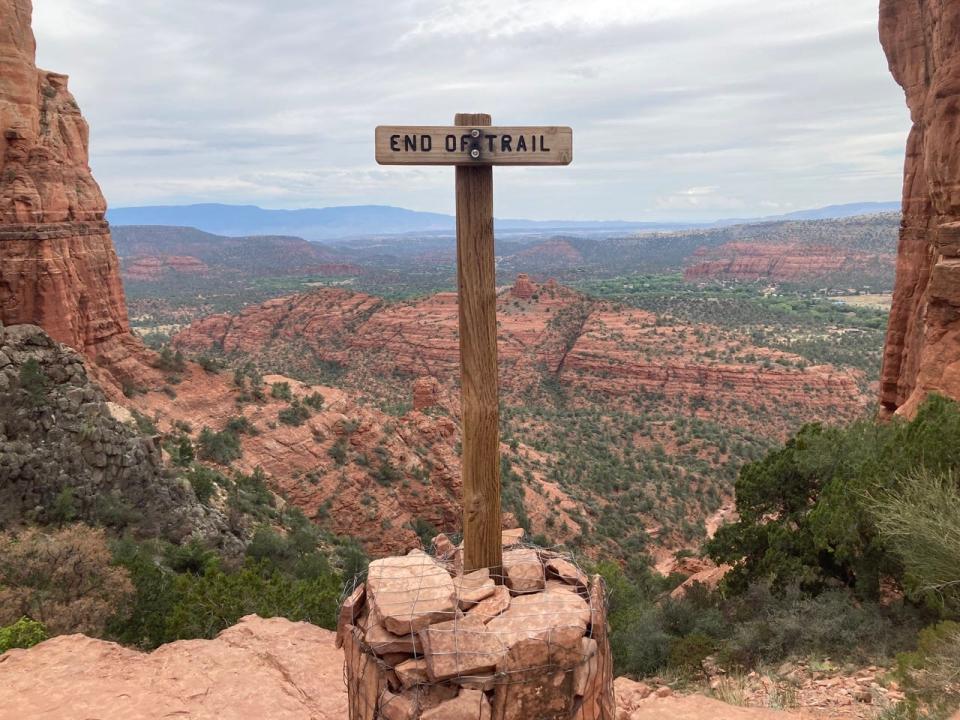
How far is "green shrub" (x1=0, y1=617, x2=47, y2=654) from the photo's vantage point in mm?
9602

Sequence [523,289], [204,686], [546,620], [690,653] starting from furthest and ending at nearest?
[523,289] → [690,653] → [204,686] → [546,620]

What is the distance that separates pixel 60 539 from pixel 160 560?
9.29 feet

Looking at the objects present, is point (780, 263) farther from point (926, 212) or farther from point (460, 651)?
point (460, 651)

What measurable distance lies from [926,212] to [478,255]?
2078 centimetres

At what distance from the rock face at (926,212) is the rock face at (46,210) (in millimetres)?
28303

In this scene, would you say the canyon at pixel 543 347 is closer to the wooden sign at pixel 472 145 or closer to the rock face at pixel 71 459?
the rock face at pixel 71 459

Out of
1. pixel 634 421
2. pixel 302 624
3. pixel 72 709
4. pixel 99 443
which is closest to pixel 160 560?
pixel 99 443

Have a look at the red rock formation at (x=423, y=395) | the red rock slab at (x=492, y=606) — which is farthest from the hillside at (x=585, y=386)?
the red rock slab at (x=492, y=606)

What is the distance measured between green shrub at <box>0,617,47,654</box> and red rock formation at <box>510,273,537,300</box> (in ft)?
221

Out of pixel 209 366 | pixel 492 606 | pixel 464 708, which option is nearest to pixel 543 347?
pixel 209 366

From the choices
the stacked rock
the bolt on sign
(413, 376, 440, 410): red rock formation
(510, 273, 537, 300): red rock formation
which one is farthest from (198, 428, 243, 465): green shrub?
(510, 273, 537, 300): red rock formation

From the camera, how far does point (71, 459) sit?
16.8 meters

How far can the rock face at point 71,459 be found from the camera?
1578 centimetres

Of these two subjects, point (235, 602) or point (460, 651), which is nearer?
point (460, 651)
